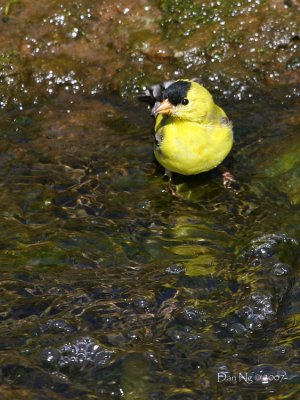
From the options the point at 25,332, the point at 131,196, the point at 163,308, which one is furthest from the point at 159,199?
the point at 25,332

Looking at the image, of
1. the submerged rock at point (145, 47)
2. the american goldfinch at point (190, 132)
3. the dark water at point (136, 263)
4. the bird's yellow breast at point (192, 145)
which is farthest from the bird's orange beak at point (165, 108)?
the submerged rock at point (145, 47)

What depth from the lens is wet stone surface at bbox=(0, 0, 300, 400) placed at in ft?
17.9

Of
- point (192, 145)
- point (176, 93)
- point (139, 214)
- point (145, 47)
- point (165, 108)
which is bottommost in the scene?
point (139, 214)

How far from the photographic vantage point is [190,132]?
23.1ft

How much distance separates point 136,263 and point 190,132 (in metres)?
1.24

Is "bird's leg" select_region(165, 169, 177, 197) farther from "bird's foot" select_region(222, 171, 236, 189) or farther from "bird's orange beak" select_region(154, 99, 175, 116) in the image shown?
"bird's orange beak" select_region(154, 99, 175, 116)

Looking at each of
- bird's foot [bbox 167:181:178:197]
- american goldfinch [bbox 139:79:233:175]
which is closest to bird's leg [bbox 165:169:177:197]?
bird's foot [bbox 167:181:178:197]

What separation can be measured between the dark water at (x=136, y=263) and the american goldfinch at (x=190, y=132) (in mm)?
350

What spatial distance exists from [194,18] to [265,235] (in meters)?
2.89

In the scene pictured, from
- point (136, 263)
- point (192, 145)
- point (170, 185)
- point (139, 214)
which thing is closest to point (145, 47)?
point (170, 185)

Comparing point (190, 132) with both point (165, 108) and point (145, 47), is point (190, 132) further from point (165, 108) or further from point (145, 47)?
point (145, 47)

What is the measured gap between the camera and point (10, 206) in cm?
702

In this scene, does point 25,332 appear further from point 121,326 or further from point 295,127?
point 295,127

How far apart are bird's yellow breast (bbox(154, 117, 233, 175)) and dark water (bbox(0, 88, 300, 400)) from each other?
0.32 m
